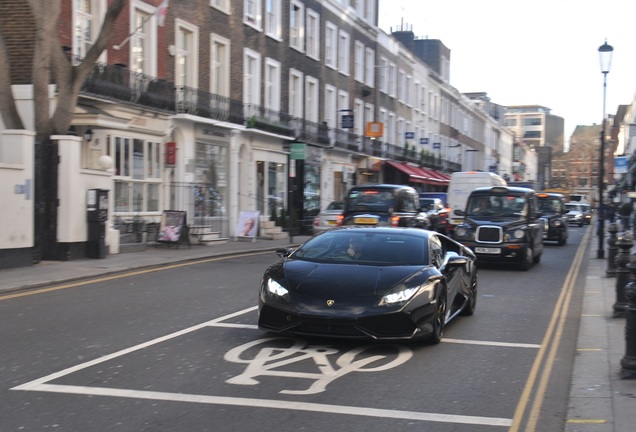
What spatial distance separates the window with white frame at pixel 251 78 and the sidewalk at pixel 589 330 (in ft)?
33.7

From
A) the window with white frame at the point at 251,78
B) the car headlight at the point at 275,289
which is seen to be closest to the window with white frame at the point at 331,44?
the window with white frame at the point at 251,78

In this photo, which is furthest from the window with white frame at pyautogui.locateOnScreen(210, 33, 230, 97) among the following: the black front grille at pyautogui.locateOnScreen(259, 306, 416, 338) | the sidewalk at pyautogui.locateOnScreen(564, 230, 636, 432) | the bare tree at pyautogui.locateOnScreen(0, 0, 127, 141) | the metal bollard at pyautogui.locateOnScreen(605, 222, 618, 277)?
the black front grille at pyautogui.locateOnScreen(259, 306, 416, 338)

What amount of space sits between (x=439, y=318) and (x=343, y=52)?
35479mm

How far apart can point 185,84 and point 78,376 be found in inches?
791

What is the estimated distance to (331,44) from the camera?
4000 centimetres

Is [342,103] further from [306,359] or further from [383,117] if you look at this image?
[306,359]

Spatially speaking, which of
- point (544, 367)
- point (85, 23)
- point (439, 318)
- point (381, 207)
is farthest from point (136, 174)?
point (544, 367)

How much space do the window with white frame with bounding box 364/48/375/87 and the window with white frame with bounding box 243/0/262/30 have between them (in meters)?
16.2

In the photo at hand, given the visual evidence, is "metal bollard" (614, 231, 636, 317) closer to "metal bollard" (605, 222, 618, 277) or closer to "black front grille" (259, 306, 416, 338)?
"black front grille" (259, 306, 416, 338)

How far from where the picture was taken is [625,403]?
5816 mm

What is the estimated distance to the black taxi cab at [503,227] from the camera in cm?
1711

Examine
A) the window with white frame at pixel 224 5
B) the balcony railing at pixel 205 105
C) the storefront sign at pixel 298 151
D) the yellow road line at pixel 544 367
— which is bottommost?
the yellow road line at pixel 544 367

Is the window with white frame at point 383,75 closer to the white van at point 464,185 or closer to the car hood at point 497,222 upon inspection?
the white van at point 464,185

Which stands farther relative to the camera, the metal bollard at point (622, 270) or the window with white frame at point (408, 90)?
the window with white frame at point (408, 90)
